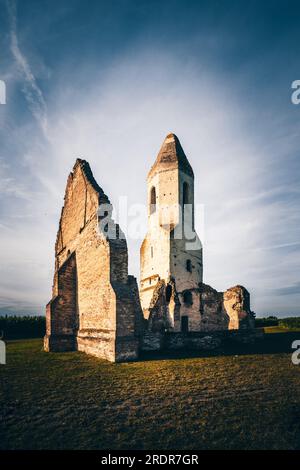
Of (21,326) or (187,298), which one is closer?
(187,298)

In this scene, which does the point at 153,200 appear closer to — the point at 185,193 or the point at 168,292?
the point at 185,193

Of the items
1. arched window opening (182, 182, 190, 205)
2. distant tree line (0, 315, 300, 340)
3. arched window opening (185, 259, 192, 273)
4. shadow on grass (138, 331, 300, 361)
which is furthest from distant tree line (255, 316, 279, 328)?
shadow on grass (138, 331, 300, 361)

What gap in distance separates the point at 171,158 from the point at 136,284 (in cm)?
1268

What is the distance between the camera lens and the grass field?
15.1 feet

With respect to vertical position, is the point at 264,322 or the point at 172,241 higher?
the point at 172,241

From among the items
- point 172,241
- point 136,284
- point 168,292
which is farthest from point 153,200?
point 136,284

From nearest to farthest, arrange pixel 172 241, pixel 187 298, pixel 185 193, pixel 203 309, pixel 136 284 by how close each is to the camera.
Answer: pixel 136 284, pixel 203 309, pixel 187 298, pixel 172 241, pixel 185 193

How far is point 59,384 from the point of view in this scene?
7516 millimetres

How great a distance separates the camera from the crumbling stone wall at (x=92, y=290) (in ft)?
34.3

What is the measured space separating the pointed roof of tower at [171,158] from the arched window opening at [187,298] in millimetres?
9430

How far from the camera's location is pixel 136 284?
1498 centimetres

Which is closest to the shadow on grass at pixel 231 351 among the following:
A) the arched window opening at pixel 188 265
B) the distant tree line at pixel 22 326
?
the arched window opening at pixel 188 265
